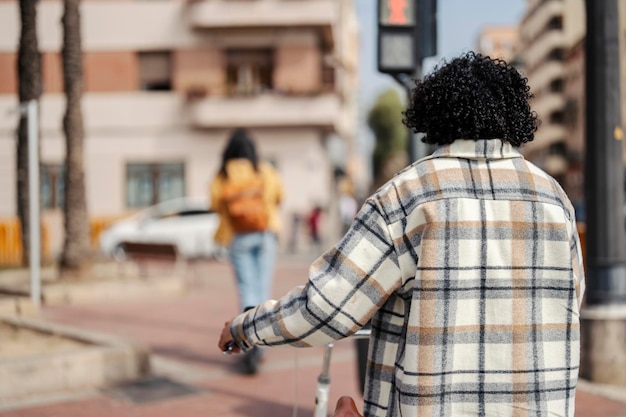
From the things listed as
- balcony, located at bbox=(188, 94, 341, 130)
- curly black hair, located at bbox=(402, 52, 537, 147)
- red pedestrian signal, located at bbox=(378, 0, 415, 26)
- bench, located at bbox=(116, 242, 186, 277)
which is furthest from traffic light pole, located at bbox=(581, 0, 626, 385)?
balcony, located at bbox=(188, 94, 341, 130)

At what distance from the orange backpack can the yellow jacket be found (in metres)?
0.05

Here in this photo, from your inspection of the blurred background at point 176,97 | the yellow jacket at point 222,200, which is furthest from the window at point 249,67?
the yellow jacket at point 222,200

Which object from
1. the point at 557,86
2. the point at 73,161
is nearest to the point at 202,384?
the point at 73,161

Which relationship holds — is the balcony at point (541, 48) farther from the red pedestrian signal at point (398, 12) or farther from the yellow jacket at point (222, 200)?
the red pedestrian signal at point (398, 12)

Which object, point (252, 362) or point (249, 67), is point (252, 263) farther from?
point (249, 67)

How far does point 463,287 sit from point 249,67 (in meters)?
27.5

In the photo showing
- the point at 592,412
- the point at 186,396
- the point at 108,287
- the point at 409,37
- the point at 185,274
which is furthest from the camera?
the point at 185,274

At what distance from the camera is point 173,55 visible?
28938 millimetres

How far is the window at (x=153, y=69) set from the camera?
2905cm

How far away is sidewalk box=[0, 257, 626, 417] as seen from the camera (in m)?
5.12

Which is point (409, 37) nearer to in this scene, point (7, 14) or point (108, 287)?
point (108, 287)

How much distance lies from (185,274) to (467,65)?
48.9ft

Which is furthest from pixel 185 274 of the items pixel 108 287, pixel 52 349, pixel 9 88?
pixel 9 88

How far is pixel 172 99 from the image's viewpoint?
28.7 metres
